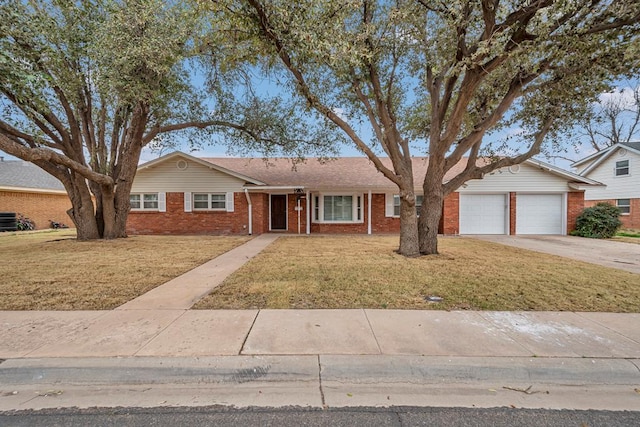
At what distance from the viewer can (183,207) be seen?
1594 centimetres

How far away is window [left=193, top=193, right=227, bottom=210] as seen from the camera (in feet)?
52.3

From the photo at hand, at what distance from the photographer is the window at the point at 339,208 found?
16.3m

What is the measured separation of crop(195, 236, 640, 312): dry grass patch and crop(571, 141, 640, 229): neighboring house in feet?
54.1

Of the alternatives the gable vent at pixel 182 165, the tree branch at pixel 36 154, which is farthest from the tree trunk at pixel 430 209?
the gable vent at pixel 182 165

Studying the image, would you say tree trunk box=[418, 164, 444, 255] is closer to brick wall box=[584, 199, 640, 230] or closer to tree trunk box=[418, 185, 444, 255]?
tree trunk box=[418, 185, 444, 255]

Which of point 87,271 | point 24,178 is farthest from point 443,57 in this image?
point 24,178

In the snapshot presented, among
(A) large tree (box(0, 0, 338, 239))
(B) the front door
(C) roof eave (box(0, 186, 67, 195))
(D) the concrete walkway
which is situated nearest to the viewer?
(D) the concrete walkway

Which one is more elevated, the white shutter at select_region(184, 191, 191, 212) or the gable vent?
the gable vent

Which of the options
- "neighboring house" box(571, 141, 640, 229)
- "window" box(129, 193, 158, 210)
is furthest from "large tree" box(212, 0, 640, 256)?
"neighboring house" box(571, 141, 640, 229)

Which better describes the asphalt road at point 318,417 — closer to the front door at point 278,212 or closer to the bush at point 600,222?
the front door at point 278,212

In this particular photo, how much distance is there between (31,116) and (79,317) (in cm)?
1003

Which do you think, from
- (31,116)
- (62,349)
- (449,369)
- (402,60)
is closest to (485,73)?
(402,60)

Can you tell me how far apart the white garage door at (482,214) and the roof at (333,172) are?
5.70ft

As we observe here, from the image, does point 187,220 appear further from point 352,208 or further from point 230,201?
point 352,208
